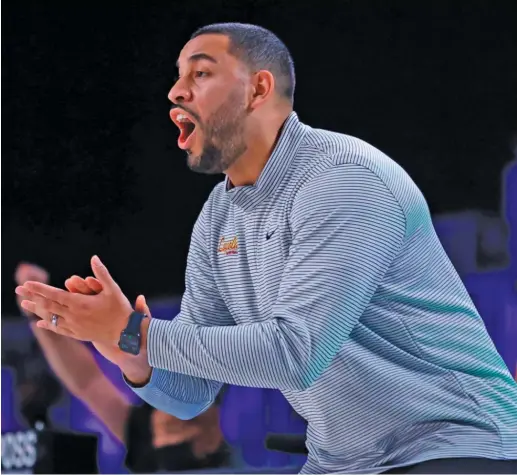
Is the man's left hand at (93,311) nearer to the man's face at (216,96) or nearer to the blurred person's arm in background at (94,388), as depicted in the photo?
the man's face at (216,96)

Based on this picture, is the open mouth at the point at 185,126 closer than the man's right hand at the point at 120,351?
No

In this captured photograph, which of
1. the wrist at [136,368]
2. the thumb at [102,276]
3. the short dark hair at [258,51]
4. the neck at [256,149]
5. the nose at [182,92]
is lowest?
the wrist at [136,368]

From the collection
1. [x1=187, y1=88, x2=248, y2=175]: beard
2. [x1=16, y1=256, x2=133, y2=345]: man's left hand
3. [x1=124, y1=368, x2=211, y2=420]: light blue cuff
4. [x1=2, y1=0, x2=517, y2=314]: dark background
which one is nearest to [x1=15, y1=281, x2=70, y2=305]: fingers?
[x1=16, y1=256, x2=133, y2=345]: man's left hand

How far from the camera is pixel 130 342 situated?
135 centimetres

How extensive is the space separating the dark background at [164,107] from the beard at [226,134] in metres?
1.49

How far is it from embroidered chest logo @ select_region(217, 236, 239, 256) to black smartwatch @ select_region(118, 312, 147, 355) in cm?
28

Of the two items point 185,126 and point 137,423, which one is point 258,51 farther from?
point 137,423

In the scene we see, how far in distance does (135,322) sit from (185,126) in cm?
49

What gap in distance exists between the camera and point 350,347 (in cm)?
139

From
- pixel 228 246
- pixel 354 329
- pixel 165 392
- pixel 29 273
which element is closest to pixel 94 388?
pixel 29 273

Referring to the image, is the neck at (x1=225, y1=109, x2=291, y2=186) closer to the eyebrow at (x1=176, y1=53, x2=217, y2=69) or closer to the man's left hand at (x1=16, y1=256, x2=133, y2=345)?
the eyebrow at (x1=176, y1=53, x2=217, y2=69)

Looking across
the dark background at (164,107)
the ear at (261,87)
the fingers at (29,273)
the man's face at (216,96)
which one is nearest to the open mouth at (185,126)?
the man's face at (216,96)

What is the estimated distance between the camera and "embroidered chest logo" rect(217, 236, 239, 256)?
1.57 metres

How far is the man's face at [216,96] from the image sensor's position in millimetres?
1607
